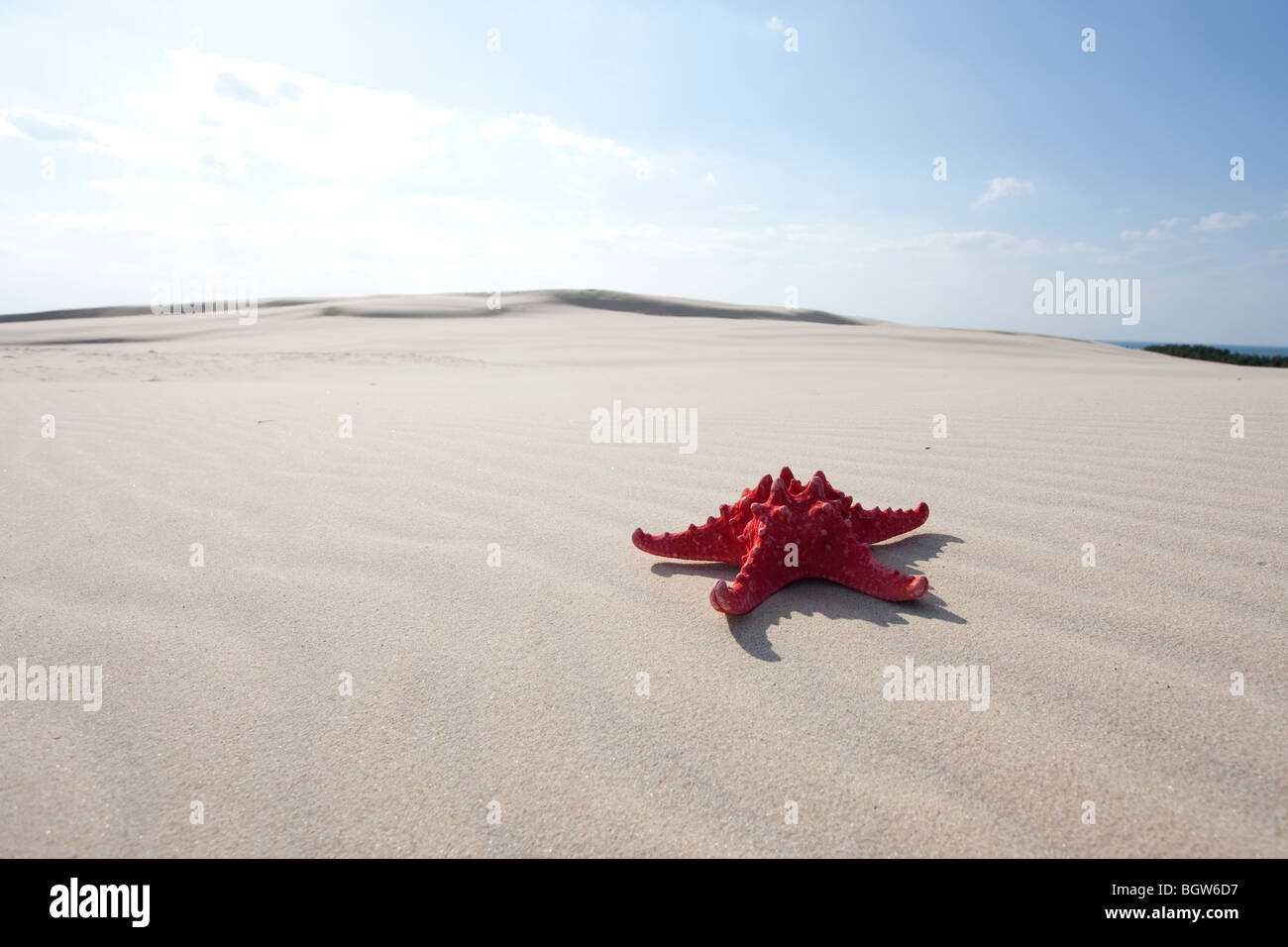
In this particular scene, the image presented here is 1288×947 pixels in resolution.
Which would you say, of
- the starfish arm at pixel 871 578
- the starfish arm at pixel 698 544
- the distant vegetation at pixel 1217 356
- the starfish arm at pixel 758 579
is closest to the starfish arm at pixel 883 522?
the starfish arm at pixel 871 578

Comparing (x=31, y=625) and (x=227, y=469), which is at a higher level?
(x=227, y=469)

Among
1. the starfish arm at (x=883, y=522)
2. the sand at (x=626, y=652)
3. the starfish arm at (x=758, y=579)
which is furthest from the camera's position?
the starfish arm at (x=883, y=522)

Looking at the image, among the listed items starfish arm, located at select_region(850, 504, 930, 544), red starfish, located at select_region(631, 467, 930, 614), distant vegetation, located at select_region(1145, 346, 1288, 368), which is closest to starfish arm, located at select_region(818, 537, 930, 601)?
red starfish, located at select_region(631, 467, 930, 614)

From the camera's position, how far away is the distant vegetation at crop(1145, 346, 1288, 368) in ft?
56.6

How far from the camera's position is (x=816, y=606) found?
7.64ft

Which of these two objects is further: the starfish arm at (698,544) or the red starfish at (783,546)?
the starfish arm at (698,544)

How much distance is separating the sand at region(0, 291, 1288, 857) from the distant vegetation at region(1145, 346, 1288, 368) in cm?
1691

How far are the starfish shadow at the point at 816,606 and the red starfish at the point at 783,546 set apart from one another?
0.04 m

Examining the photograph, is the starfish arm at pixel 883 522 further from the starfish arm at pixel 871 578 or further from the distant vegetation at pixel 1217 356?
the distant vegetation at pixel 1217 356

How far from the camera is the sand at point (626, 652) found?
1.48m
